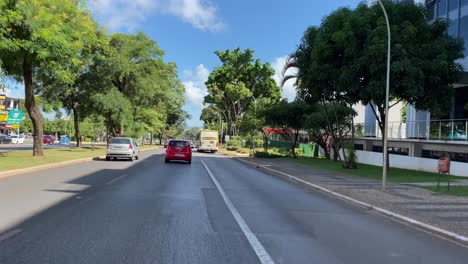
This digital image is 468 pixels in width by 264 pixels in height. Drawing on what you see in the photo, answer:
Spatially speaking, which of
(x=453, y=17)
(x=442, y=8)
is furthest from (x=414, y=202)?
(x=442, y=8)

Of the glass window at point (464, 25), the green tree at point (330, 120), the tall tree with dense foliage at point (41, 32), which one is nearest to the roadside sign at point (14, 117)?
the green tree at point (330, 120)

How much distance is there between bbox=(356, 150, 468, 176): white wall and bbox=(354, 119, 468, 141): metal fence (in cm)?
135

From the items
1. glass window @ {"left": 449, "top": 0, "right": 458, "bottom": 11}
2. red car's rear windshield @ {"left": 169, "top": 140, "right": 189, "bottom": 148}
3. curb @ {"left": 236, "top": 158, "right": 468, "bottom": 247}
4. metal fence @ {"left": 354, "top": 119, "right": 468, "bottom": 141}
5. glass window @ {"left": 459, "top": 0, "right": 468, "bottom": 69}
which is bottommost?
curb @ {"left": 236, "top": 158, "right": 468, "bottom": 247}

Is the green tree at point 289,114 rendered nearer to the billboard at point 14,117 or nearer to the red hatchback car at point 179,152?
the red hatchback car at point 179,152

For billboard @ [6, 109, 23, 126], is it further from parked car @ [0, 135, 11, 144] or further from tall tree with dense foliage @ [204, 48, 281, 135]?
tall tree with dense foliage @ [204, 48, 281, 135]

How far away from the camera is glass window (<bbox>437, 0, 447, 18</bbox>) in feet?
101

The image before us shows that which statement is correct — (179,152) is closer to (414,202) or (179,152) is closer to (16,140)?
(414,202)

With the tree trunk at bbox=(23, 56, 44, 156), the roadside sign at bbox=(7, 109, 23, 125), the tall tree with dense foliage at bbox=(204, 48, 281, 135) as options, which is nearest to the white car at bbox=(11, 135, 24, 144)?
the roadside sign at bbox=(7, 109, 23, 125)

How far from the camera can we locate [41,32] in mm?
22078

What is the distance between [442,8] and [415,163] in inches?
386

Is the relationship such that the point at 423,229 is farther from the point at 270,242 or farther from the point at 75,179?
the point at 75,179

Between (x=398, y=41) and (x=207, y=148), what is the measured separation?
41.8 metres

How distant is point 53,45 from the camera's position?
22.8 m

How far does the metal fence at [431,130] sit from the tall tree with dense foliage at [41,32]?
19732 mm
